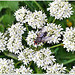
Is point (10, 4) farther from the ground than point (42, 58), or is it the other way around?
point (10, 4)

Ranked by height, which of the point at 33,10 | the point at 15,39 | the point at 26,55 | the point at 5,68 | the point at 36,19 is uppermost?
the point at 33,10

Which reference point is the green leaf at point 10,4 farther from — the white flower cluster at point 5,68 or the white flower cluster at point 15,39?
the white flower cluster at point 5,68

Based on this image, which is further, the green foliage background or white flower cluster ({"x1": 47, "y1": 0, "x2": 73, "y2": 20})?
the green foliage background

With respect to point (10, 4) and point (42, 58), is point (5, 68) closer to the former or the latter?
point (42, 58)

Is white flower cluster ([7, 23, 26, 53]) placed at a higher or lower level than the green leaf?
lower

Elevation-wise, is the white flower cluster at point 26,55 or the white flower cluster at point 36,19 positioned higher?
the white flower cluster at point 36,19

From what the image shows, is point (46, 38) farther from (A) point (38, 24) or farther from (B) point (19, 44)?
(B) point (19, 44)

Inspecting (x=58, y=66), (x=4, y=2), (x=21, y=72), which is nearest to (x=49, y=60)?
(x=58, y=66)

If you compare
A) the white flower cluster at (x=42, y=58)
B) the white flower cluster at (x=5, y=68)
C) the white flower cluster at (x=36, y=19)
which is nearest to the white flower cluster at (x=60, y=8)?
the white flower cluster at (x=36, y=19)

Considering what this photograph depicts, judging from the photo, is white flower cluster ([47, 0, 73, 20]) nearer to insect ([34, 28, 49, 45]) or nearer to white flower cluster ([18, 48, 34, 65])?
insect ([34, 28, 49, 45])

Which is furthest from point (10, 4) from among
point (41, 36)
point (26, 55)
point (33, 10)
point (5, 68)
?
point (5, 68)

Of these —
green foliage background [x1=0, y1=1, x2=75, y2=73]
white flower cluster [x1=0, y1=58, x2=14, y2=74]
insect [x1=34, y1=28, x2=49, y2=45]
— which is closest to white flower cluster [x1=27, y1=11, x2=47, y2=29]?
insect [x1=34, y1=28, x2=49, y2=45]
